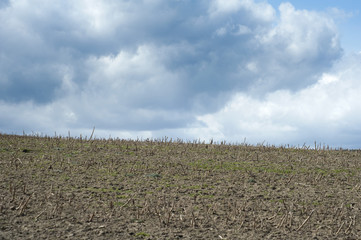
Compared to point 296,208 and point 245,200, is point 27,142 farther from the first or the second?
point 296,208

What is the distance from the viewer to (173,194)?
1226 centimetres

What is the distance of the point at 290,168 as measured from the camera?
16828mm

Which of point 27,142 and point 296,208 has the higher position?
point 27,142

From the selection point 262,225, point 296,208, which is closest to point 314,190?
point 296,208

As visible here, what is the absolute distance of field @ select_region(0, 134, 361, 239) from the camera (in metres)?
9.60

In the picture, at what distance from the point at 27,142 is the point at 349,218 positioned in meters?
16.2

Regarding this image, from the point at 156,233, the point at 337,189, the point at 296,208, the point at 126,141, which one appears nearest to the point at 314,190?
the point at 337,189

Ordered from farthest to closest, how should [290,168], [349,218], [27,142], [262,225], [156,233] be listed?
[27,142]
[290,168]
[349,218]
[262,225]
[156,233]

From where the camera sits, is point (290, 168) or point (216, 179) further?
point (290, 168)

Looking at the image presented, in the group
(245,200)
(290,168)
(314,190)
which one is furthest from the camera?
(290,168)

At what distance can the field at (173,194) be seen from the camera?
960cm

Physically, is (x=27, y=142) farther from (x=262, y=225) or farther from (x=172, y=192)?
(x=262, y=225)

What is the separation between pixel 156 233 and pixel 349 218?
533 centimetres

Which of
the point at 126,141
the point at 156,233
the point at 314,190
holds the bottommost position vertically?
the point at 156,233
